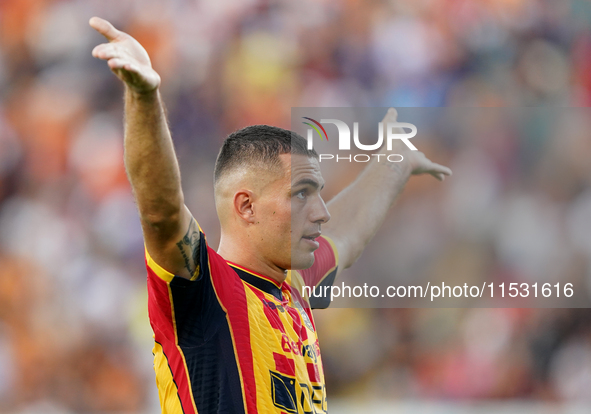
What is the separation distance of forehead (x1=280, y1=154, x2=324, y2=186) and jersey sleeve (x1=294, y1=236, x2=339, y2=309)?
0.70 m

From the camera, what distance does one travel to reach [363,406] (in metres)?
5.27

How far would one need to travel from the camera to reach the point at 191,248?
177 cm

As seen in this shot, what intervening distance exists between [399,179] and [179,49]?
12.7 feet

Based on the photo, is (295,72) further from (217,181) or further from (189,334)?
(189,334)

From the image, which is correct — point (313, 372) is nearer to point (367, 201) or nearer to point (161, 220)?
point (161, 220)

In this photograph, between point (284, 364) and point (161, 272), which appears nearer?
point (161, 272)

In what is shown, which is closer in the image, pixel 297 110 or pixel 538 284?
pixel 538 284

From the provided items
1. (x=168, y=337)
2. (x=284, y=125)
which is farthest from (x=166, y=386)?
(x=284, y=125)

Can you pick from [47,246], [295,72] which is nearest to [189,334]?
[47,246]

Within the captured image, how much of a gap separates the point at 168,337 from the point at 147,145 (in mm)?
666

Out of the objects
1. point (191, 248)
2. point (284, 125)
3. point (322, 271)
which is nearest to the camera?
point (191, 248)

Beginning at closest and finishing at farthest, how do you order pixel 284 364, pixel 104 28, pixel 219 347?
pixel 104 28, pixel 219 347, pixel 284 364

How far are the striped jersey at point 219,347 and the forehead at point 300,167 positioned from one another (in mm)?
411

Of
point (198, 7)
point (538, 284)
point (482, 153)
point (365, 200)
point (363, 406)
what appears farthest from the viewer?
point (198, 7)
